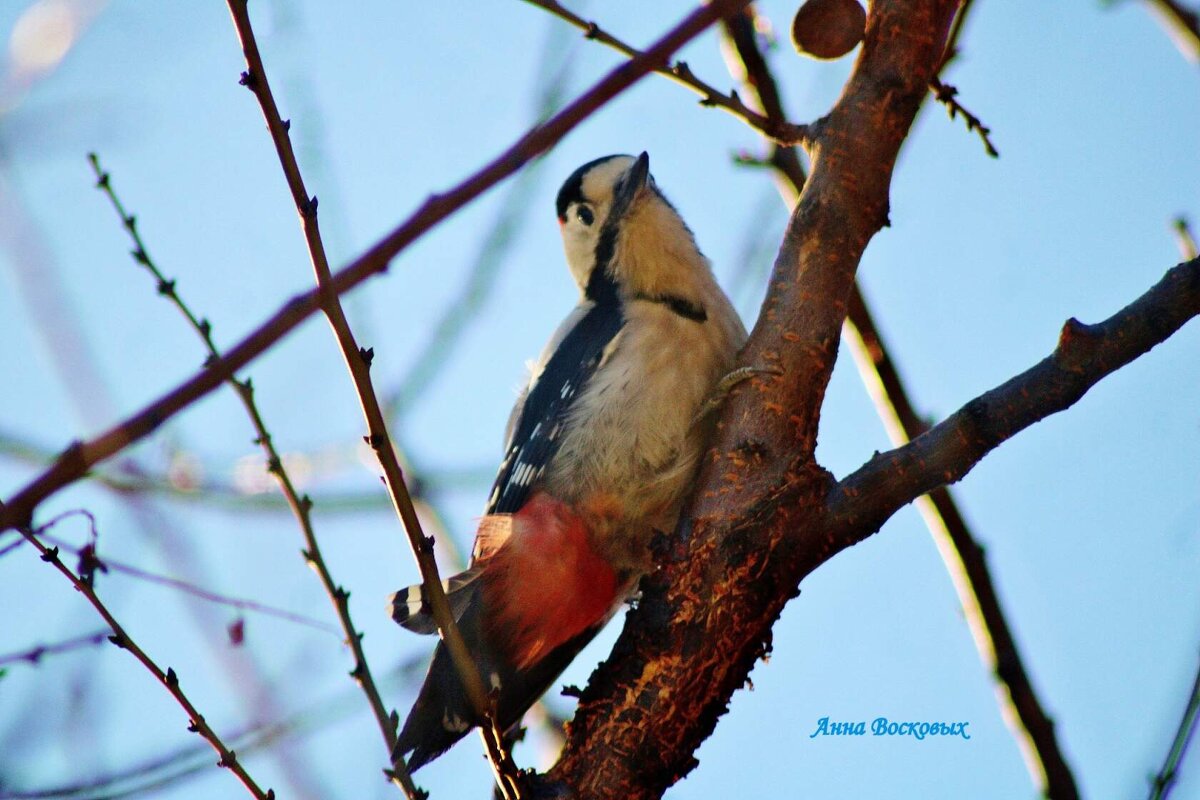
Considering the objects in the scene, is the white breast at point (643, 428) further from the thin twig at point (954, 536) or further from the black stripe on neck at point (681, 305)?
the thin twig at point (954, 536)

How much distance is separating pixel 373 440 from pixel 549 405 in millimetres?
1571

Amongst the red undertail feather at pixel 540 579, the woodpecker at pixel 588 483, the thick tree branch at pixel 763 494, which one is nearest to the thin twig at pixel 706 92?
the thick tree branch at pixel 763 494

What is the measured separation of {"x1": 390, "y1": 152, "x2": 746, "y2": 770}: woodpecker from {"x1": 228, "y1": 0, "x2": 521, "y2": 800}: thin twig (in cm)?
70

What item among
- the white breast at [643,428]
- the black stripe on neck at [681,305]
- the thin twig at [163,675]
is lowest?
the thin twig at [163,675]

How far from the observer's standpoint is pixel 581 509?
3.21m

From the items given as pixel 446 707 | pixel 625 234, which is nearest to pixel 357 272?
pixel 446 707

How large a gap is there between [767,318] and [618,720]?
0.94m

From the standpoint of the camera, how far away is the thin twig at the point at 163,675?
77.4 inches

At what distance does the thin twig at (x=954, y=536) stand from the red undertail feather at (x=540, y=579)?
2.82 ft

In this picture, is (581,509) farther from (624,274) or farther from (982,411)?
(982,411)

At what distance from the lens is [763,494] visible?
2.51 metres

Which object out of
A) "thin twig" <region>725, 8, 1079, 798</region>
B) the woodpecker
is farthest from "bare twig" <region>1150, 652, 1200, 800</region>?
the woodpecker

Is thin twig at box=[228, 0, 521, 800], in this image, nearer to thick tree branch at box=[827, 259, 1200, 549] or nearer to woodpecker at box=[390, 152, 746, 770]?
woodpecker at box=[390, 152, 746, 770]

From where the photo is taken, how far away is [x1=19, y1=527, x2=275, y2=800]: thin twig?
1.97m
